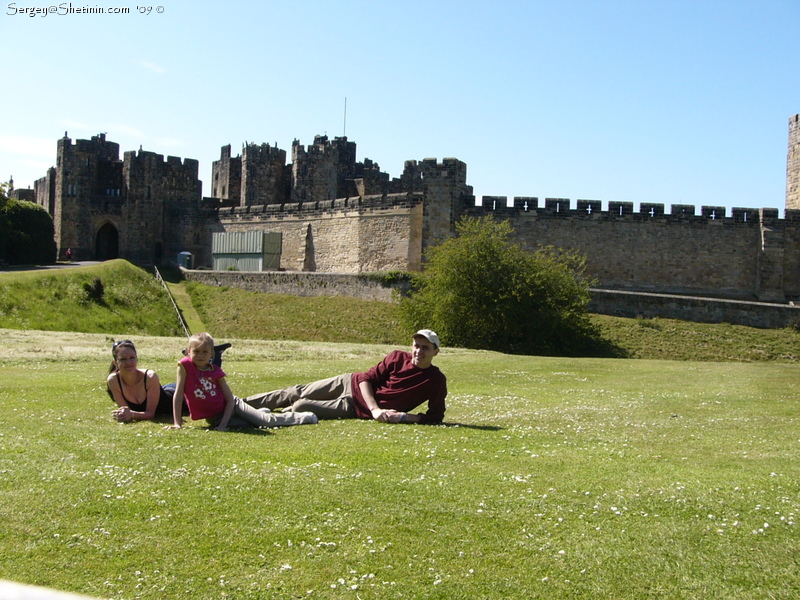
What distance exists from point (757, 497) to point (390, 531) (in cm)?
287

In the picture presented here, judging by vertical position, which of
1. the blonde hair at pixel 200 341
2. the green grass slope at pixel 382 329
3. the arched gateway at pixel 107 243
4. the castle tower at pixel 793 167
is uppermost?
the castle tower at pixel 793 167

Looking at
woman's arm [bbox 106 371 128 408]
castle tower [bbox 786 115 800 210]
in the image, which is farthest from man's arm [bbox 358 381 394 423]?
castle tower [bbox 786 115 800 210]

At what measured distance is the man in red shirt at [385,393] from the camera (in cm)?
924

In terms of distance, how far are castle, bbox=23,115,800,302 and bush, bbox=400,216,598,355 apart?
20.0 ft

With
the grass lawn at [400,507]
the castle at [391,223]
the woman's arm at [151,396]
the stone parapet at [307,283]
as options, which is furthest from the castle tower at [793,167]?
the woman's arm at [151,396]

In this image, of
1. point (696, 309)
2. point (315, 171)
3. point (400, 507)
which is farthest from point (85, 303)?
point (400, 507)

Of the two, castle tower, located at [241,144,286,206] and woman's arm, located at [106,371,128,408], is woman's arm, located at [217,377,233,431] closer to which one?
woman's arm, located at [106,371,128,408]

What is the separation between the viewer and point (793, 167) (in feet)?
122

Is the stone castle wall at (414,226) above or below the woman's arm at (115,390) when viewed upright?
above

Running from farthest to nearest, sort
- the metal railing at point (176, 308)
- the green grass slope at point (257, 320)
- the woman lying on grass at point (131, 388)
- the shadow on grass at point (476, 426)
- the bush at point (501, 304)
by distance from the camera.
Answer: the metal railing at point (176, 308) → the bush at point (501, 304) → the green grass slope at point (257, 320) → the shadow on grass at point (476, 426) → the woman lying on grass at point (131, 388)

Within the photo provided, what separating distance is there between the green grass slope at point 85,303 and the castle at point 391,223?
878 centimetres

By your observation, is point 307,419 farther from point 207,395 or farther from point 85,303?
point 85,303

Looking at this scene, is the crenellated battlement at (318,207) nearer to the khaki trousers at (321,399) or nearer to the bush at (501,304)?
the bush at (501,304)

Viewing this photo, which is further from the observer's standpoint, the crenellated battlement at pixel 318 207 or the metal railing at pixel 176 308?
the crenellated battlement at pixel 318 207
